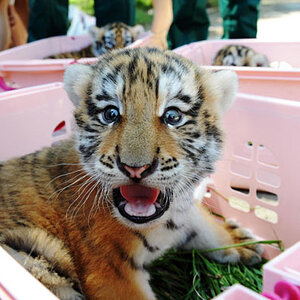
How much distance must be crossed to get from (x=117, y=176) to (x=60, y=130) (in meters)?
1.18

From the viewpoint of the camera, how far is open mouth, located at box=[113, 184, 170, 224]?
45.9 inches

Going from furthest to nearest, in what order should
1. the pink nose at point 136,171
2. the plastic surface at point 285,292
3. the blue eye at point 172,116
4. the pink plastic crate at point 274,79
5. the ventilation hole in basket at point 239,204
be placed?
the ventilation hole in basket at point 239,204 < the pink plastic crate at point 274,79 < the blue eye at point 172,116 < the pink nose at point 136,171 < the plastic surface at point 285,292

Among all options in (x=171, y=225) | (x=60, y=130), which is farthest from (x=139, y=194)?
(x=60, y=130)

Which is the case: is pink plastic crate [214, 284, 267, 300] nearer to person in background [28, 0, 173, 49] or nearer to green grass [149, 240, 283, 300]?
green grass [149, 240, 283, 300]

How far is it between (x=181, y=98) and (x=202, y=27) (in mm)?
2419

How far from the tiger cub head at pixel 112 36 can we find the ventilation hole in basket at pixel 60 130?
4.87ft

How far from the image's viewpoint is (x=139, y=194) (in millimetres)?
1169

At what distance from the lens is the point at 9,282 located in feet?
2.31

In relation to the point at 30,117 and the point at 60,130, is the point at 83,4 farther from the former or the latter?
the point at 30,117

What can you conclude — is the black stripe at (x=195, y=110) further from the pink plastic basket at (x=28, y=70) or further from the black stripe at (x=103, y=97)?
the pink plastic basket at (x=28, y=70)

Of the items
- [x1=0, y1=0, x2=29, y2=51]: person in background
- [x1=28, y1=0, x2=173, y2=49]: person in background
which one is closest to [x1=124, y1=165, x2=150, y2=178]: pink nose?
[x1=28, y1=0, x2=173, y2=49]: person in background

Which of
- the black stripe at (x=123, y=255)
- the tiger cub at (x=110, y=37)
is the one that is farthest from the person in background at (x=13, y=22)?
the black stripe at (x=123, y=255)

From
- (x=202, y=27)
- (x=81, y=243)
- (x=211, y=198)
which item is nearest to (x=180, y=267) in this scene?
(x=211, y=198)

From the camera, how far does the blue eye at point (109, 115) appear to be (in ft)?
3.87
